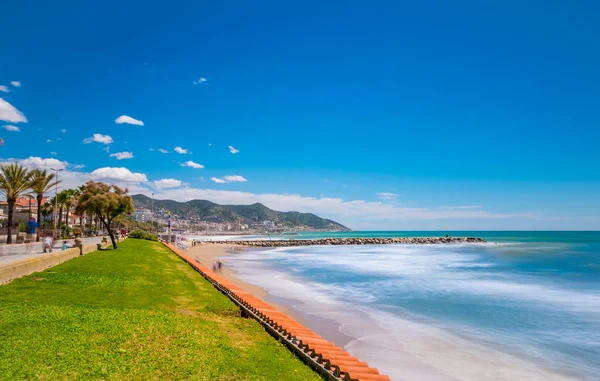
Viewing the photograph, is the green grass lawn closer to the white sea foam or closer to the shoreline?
the shoreline

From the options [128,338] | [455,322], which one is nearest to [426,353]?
[455,322]

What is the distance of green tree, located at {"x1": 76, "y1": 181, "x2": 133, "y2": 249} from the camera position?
37.0 meters

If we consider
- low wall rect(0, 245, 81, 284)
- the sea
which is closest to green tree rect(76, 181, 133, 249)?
low wall rect(0, 245, 81, 284)

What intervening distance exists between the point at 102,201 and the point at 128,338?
98.1 ft

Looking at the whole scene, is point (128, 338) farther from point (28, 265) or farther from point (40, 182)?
point (40, 182)

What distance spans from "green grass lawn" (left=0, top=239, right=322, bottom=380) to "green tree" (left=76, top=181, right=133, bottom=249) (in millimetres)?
20213

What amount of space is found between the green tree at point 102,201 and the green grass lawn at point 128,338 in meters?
20.2

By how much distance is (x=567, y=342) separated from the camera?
17344 mm

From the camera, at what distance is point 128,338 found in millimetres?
10414

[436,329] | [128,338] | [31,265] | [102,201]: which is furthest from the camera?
[102,201]

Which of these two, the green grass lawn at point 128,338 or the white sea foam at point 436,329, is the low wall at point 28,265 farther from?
the white sea foam at point 436,329

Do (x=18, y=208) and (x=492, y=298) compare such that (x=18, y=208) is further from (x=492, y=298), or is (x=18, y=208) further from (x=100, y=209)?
(x=492, y=298)

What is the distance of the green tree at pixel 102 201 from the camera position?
37.0 m

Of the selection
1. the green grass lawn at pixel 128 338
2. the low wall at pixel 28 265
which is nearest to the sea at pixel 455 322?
the green grass lawn at pixel 128 338
